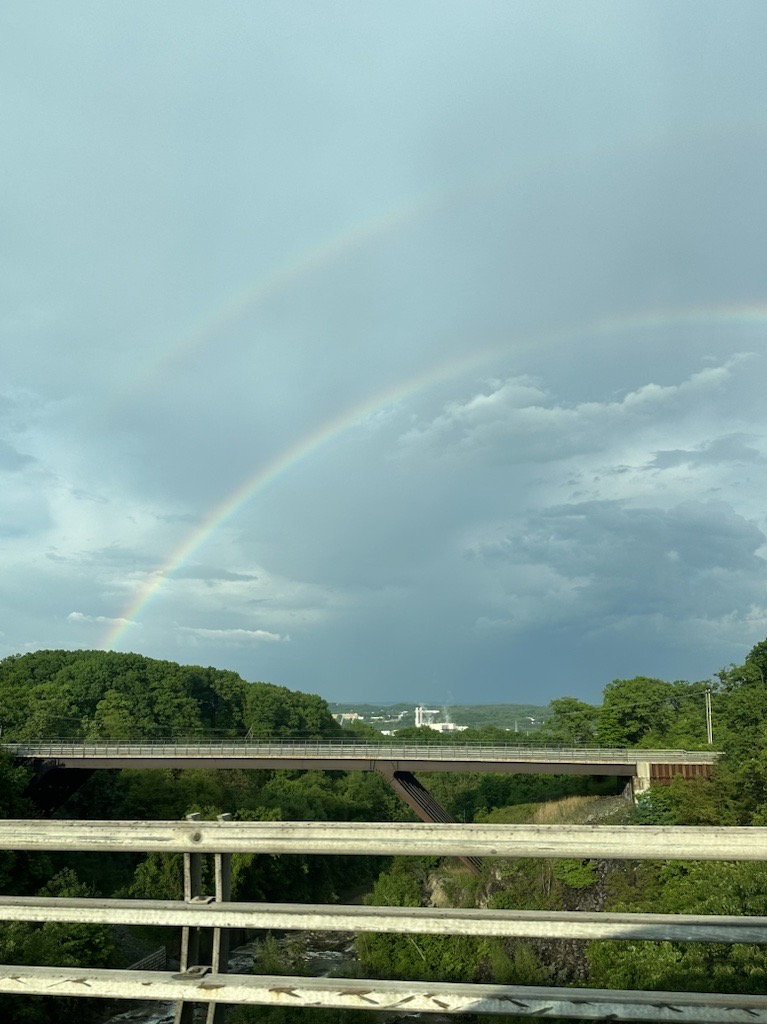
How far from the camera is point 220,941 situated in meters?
4.48

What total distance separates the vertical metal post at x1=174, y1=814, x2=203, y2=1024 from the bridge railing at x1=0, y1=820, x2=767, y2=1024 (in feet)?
0.08

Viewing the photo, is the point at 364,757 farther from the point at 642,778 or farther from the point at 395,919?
the point at 395,919

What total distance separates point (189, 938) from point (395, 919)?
1281 millimetres

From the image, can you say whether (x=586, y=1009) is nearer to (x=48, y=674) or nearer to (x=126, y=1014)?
(x=126, y=1014)

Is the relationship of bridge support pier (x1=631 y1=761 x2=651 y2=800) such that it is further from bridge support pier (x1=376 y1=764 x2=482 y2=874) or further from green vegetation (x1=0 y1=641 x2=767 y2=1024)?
bridge support pier (x1=376 y1=764 x2=482 y2=874)

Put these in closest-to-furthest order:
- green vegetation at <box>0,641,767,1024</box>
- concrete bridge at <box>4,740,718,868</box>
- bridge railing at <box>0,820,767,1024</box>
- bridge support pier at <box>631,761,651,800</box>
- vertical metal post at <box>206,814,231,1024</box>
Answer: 1. bridge railing at <box>0,820,767,1024</box>
2. vertical metal post at <box>206,814,231,1024</box>
3. green vegetation at <box>0,641,767,1024</box>
4. bridge support pier at <box>631,761,651,800</box>
5. concrete bridge at <box>4,740,718,868</box>

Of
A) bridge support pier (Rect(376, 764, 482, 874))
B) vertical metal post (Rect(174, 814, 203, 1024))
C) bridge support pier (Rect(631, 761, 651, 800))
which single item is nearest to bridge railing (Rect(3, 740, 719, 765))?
bridge support pier (Rect(631, 761, 651, 800))

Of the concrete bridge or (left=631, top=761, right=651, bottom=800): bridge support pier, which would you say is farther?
the concrete bridge

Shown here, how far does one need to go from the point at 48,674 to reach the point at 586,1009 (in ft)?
349

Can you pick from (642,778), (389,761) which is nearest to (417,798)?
(389,761)

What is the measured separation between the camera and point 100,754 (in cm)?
5659

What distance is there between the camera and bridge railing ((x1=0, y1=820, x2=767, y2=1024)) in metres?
3.96

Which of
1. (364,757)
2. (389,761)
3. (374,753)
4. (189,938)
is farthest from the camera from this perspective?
(374,753)

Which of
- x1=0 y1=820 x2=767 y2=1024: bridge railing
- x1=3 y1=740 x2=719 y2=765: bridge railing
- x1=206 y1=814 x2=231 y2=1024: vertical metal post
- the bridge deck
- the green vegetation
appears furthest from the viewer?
x1=3 y1=740 x2=719 y2=765: bridge railing
